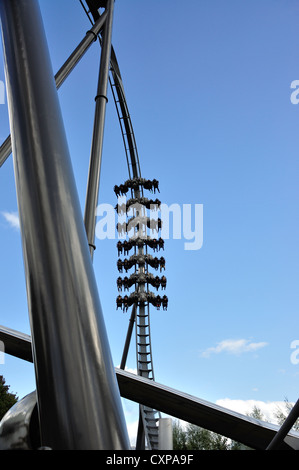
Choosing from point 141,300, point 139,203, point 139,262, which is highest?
point 139,203

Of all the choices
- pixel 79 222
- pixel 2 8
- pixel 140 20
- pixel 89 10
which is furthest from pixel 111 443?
pixel 140 20

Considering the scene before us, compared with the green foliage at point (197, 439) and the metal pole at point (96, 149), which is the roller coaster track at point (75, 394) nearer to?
the metal pole at point (96, 149)

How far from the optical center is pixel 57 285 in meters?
0.87

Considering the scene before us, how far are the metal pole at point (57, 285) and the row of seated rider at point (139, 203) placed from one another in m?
15.2

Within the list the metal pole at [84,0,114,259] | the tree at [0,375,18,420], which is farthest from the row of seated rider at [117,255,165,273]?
the metal pole at [84,0,114,259]

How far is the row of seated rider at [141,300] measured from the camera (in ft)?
52.2

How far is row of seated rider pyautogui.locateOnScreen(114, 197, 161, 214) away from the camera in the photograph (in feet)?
53.8

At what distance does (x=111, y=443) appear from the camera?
775 millimetres

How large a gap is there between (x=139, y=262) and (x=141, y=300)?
5.16 ft

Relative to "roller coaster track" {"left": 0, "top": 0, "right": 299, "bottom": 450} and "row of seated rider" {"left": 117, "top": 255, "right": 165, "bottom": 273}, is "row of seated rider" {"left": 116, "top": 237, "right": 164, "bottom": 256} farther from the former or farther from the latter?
"roller coaster track" {"left": 0, "top": 0, "right": 299, "bottom": 450}

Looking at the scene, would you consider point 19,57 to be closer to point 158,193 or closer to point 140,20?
point 158,193

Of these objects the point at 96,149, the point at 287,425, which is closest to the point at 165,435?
the point at 287,425

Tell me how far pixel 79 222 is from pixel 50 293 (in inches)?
7.2

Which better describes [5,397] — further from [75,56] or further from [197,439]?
[75,56]
